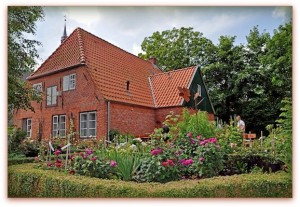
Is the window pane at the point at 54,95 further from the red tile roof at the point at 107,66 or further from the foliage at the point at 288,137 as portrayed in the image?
the foliage at the point at 288,137

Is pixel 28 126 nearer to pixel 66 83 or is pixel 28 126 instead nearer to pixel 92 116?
pixel 66 83

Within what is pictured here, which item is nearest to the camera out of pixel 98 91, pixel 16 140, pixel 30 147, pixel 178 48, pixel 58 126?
pixel 16 140

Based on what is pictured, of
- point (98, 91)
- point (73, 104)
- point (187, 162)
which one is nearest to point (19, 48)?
point (73, 104)

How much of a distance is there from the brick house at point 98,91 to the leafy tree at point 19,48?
83cm

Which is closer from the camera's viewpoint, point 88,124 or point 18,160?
point 18,160

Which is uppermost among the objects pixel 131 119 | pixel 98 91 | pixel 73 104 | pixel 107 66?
pixel 107 66

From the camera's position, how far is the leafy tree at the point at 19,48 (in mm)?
5789

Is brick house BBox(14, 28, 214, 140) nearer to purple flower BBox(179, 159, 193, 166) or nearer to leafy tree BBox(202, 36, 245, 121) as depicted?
leafy tree BBox(202, 36, 245, 121)

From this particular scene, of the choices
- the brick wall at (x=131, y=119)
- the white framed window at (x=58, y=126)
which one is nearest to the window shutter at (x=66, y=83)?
the white framed window at (x=58, y=126)

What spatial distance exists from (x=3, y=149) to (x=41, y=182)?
81 cm

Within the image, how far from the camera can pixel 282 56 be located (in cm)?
575

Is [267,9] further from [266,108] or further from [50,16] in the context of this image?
[50,16]

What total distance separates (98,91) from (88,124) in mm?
991

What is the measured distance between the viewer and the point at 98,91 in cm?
942
